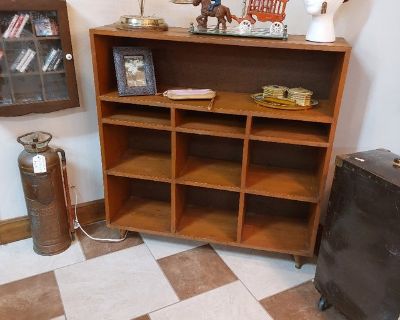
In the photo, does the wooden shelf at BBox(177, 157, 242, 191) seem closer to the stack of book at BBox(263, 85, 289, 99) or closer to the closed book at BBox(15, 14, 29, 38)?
the stack of book at BBox(263, 85, 289, 99)

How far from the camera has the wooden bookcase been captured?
168 centimetres

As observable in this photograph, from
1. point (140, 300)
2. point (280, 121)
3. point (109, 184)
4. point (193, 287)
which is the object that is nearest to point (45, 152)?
point (109, 184)

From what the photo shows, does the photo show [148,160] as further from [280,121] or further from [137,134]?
[280,121]

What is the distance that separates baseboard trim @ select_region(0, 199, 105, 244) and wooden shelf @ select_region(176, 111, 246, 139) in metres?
0.84

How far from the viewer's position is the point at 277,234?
2.00 m

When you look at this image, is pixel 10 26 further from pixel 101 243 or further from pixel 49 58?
pixel 101 243

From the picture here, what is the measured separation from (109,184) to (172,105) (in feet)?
1.99

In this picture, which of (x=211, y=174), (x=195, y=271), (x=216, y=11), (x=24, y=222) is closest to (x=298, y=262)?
(x=195, y=271)

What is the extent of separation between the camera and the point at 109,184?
1.98m

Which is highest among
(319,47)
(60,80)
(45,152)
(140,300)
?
(319,47)

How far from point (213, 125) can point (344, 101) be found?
0.67 metres

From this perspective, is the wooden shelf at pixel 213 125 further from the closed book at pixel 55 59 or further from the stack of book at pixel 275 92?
the closed book at pixel 55 59

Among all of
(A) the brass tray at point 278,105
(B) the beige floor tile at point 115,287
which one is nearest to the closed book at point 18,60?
(B) the beige floor tile at point 115,287

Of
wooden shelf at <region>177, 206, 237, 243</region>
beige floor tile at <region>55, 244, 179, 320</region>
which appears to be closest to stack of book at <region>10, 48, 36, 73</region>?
beige floor tile at <region>55, 244, 179, 320</region>
